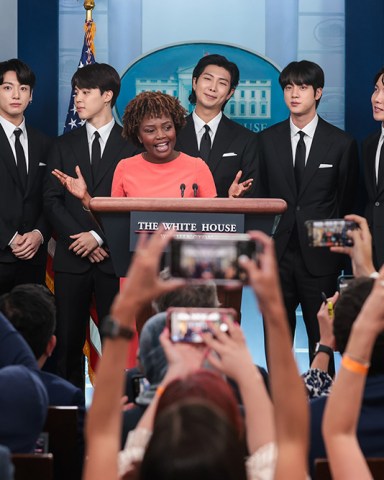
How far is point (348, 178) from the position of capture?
542 cm

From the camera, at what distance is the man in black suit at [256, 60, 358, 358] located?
17.3 feet

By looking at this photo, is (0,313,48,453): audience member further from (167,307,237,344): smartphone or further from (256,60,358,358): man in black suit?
(256,60,358,358): man in black suit

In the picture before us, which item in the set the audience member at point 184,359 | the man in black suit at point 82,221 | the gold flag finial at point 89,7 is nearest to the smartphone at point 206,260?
the audience member at point 184,359

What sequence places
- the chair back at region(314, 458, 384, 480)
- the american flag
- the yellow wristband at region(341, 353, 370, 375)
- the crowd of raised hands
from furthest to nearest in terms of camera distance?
the american flag, the chair back at region(314, 458, 384, 480), the yellow wristband at region(341, 353, 370, 375), the crowd of raised hands

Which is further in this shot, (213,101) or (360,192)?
(360,192)

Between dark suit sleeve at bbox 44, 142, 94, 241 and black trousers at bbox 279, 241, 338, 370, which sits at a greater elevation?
dark suit sleeve at bbox 44, 142, 94, 241

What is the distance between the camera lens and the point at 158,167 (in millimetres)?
4500

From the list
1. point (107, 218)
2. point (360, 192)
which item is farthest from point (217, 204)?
point (360, 192)

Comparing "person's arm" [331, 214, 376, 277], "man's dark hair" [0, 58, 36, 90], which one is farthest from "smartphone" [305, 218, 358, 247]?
"man's dark hair" [0, 58, 36, 90]

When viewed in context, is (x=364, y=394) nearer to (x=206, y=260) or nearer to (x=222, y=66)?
(x=206, y=260)

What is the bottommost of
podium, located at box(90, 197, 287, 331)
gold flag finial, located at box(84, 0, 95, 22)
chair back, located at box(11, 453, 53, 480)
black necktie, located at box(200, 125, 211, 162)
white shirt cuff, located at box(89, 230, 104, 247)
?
chair back, located at box(11, 453, 53, 480)

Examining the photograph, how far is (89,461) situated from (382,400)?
88 cm

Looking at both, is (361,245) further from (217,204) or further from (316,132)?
(316,132)

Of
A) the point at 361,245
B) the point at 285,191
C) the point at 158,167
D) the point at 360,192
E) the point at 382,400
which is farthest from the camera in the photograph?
the point at 360,192
